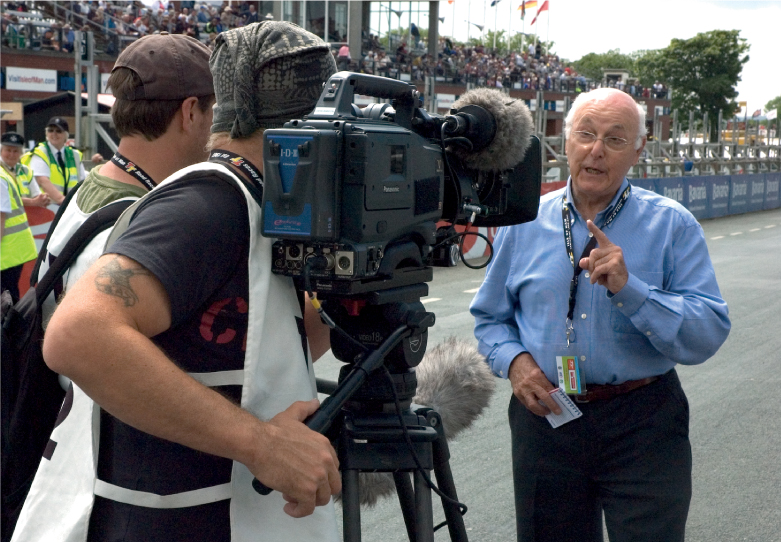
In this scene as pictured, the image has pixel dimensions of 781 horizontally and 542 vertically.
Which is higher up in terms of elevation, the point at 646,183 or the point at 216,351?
the point at 216,351

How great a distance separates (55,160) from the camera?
35.0 feet

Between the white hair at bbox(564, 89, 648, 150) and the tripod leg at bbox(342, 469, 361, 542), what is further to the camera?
the white hair at bbox(564, 89, 648, 150)

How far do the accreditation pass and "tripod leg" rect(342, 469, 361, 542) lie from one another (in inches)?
40.1

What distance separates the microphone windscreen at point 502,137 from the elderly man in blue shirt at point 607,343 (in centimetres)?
66

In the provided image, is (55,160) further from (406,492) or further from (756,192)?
(756,192)

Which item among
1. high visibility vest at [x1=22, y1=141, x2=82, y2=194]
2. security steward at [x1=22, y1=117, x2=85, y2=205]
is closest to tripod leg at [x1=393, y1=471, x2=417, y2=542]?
security steward at [x1=22, y1=117, x2=85, y2=205]

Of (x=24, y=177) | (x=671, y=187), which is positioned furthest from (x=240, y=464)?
(x=671, y=187)

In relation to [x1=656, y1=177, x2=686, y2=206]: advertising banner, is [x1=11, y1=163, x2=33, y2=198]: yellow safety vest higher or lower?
higher

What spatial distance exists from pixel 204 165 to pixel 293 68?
0.82 feet

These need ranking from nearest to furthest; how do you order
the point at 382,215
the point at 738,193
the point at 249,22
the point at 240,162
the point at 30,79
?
the point at 382,215 < the point at 240,162 < the point at 30,79 < the point at 738,193 < the point at 249,22

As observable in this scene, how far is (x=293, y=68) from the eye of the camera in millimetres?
1598

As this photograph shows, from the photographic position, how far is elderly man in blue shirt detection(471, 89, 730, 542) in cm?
250

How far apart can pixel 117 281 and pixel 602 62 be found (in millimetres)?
143377

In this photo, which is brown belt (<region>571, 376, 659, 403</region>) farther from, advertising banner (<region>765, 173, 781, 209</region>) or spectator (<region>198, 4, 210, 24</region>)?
spectator (<region>198, 4, 210, 24</region>)
